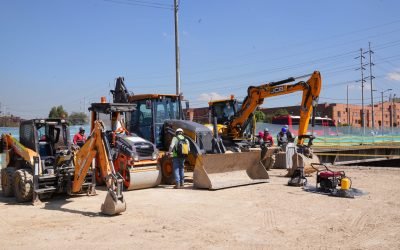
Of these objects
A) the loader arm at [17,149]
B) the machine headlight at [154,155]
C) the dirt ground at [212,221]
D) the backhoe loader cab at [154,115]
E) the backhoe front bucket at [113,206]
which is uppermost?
the backhoe loader cab at [154,115]

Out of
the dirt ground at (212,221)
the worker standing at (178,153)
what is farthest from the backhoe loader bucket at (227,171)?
the dirt ground at (212,221)

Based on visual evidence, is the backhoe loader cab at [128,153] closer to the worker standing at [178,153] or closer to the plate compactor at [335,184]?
the worker standing at [178,153]

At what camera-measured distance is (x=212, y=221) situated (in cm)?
768

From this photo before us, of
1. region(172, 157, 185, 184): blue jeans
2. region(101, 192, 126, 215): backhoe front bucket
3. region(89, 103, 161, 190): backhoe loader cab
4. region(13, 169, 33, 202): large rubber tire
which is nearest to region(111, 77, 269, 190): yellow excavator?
region(172, 157, 185, 184): blue jeans

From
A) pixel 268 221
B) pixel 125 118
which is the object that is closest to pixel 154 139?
pixel 125 118

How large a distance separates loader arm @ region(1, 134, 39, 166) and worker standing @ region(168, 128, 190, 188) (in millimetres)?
3693

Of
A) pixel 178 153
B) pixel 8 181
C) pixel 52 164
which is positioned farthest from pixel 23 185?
pixel 178 153

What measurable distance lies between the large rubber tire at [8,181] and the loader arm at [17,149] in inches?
16.8

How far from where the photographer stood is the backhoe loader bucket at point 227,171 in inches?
453

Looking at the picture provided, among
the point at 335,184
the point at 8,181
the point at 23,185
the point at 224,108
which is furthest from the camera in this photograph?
the point at 224,108

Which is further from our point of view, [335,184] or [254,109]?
[254,109]

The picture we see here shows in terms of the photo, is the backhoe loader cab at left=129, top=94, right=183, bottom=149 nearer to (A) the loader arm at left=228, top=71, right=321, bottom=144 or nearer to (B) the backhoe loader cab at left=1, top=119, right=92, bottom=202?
(B) the backhoe loader cab at left=1, top=119, right=92, bottom=202

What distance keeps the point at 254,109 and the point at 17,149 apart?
375 inches

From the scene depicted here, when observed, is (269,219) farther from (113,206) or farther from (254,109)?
(254,109)
